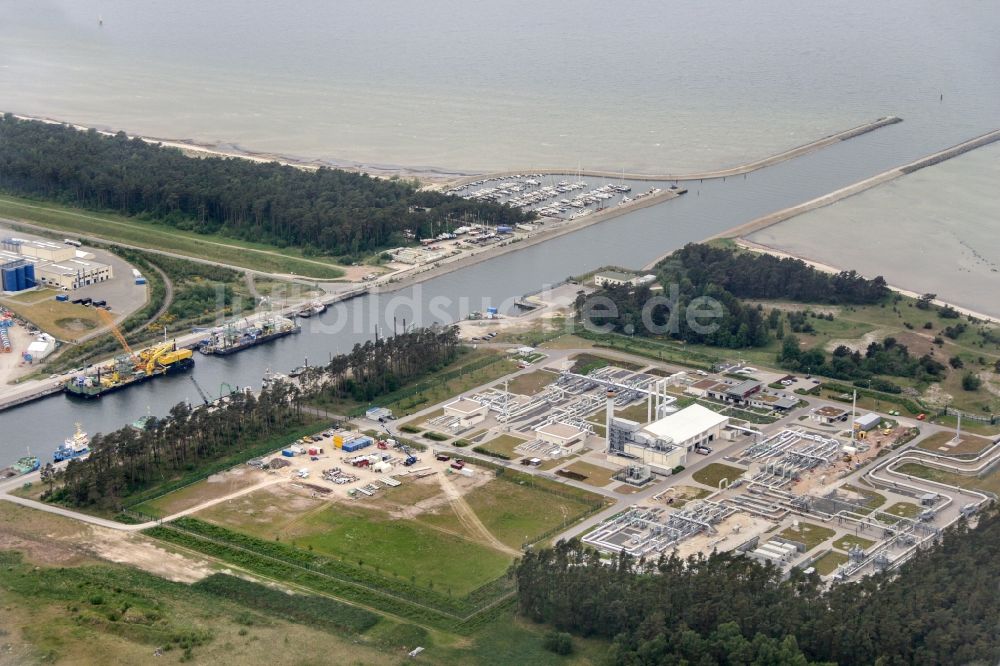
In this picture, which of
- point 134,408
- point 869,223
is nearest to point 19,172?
point 134,408

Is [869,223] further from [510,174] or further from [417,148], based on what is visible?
[417,148]

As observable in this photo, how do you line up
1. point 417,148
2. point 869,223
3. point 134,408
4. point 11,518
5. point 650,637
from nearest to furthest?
point 650,637, point 11,518, point 134,408, point 869,223, point 417,148

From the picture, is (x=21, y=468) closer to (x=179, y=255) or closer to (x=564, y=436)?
(x=564, y=436)

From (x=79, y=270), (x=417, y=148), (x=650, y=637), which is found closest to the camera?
(x=650, y=637)

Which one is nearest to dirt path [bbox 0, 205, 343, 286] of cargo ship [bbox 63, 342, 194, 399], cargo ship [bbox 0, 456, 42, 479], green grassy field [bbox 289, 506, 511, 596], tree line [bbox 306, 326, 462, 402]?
cargo ship [bbox 63, 342, 194, 399]

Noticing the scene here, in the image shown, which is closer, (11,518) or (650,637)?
(650,637)

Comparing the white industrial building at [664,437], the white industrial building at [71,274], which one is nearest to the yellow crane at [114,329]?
the white industrial building at [71,274]

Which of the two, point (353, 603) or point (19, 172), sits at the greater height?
point (19, 172)
